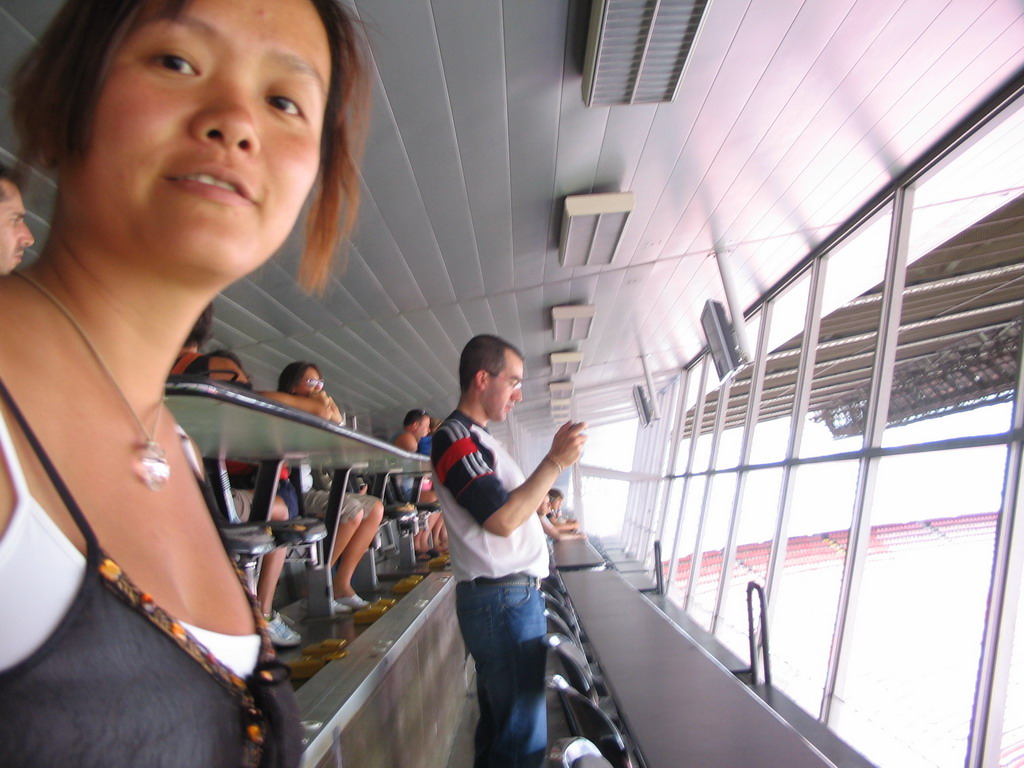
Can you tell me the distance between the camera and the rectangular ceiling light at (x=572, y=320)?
675 centimetres

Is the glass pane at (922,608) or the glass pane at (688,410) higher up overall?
the glass pane at (688,410)

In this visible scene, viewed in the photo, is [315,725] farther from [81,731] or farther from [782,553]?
[782,553]

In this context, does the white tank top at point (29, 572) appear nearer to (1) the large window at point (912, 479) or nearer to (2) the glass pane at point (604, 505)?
(1) the large window at point (912, 479)

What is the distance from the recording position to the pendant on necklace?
0.43m

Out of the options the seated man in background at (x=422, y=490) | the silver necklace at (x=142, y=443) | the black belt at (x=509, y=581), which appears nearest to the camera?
the silver necklace at (x=142, y=443)

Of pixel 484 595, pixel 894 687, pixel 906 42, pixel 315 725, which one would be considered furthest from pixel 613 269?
pixel 315 725

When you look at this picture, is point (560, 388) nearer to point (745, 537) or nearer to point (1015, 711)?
point (745, 537)

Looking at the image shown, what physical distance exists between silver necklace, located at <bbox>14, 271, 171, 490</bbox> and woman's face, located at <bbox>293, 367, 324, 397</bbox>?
2410mm

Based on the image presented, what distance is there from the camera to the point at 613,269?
231 inches

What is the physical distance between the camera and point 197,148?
401 millimetres

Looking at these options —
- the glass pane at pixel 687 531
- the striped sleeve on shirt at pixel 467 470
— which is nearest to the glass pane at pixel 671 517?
the glass pane at pixel 687 531

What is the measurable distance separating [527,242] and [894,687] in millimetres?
3957

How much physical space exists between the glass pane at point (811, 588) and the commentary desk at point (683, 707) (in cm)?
220

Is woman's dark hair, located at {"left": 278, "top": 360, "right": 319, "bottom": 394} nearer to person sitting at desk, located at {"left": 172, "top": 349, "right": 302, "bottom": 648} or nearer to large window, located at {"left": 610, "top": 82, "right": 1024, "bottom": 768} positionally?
person sitting at desk, located at {"left": 172, "top": 349, "right": 302, "bottom": 648}
